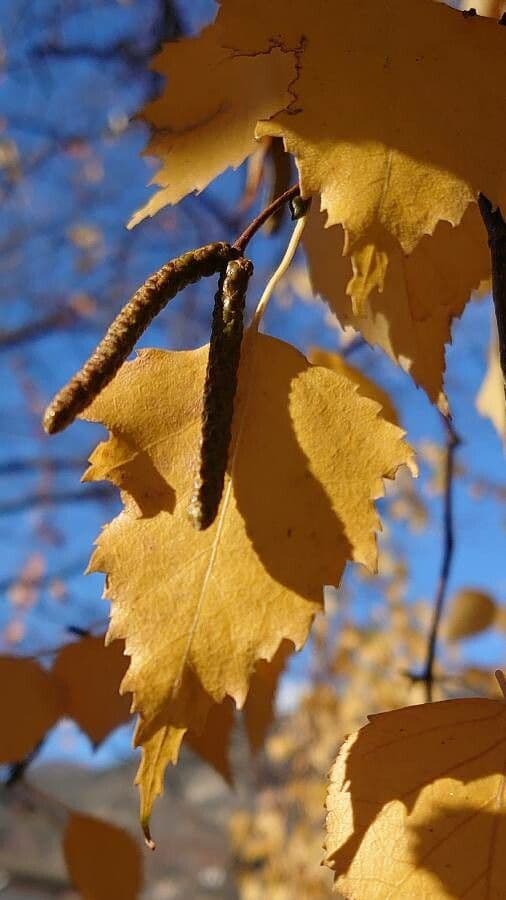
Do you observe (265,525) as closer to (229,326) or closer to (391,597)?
(229,326)

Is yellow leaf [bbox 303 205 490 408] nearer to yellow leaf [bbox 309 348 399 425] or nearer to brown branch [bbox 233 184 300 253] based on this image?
brown branch [bbox 233 184 300 253]

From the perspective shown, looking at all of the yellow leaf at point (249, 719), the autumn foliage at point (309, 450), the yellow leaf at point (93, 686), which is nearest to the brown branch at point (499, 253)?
the autumn foliage at point (309, 450)

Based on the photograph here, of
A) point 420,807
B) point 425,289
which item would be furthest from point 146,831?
point 425,289

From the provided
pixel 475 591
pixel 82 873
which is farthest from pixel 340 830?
pixel 475 591

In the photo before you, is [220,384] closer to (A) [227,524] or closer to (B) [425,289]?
(A) [227,524]

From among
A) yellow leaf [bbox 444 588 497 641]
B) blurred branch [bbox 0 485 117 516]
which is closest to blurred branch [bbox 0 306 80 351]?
blurred branch [bbox 0 485 117 516]
